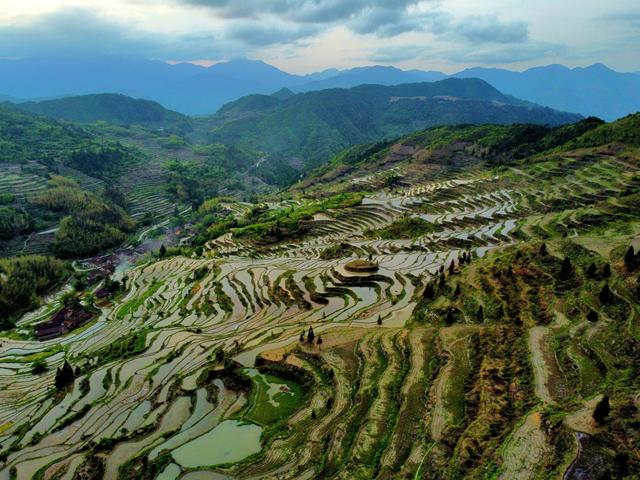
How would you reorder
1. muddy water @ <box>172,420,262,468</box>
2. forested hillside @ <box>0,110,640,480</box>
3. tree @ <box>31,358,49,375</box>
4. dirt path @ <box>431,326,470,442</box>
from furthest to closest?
1. tree @ <box>31,358,49,375</box>
2. muddy water @ <box>172,420,262,468</box>
3. dirt path @ <box>431,326,470,442</box>
4. forested hillside @ <box>0,110,640,480</box>

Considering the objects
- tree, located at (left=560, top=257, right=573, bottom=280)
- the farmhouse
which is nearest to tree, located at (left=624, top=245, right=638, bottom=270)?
tree, located at (left=560, top=257, right=573, bottom=280)

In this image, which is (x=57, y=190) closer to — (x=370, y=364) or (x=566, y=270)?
(x=370, y=364)

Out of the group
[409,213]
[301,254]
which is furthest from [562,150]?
[301,254]

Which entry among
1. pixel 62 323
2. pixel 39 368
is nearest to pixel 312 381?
pixel 39 368

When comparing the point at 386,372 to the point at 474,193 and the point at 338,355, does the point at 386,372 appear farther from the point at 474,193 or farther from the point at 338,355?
the point at 474,193

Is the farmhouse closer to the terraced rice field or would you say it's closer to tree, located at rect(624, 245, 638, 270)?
the terraced rice field

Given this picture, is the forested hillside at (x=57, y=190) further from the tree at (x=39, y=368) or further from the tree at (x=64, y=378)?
the tree at (x=64, y=378)
